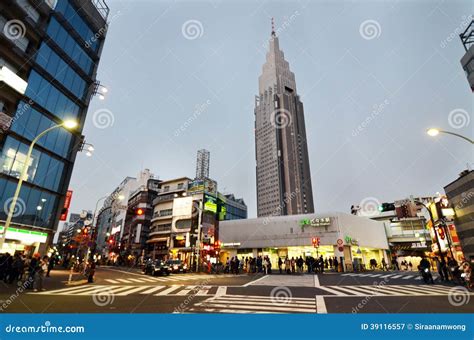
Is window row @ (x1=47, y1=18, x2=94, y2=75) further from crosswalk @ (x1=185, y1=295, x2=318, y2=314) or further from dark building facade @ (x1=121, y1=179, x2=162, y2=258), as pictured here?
dark building facade @ (x1=121, y1=179, x2=162, y2=258)

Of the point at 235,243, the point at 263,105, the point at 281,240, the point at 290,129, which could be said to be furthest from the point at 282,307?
the point at 263,105

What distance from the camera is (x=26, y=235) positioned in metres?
24.1

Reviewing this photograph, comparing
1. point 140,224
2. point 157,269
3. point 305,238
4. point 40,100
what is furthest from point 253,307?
point 140,224

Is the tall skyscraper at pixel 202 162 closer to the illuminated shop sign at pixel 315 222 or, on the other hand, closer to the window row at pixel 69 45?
the illuminated shop sign at pixel 315 222

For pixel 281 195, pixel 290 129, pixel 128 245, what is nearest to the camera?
pixel 128 245

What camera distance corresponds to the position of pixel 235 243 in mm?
50281

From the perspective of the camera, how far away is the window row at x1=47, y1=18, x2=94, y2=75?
2781 cm

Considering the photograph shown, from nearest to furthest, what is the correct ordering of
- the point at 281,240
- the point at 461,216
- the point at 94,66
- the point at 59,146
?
the point at 59,146
the point at 461,216
the point at 94,66
the point at 281,240

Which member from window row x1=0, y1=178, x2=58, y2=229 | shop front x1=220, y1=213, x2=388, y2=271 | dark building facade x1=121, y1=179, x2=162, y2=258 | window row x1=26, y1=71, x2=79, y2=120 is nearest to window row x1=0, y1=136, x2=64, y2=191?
window row x1=0, y1=178, x2=58, y2=229

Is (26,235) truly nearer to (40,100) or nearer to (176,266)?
(40,100)

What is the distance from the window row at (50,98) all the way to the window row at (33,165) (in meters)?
4.78

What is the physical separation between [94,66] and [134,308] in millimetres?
34876

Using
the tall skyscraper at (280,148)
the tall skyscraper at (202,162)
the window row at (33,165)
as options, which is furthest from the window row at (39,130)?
the tall skyscraper at (280,148)
